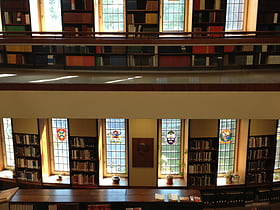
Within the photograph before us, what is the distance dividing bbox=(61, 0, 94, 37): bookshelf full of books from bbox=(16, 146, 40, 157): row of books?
9.14ft

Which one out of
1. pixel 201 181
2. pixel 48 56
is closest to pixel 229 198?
pixel 201 181

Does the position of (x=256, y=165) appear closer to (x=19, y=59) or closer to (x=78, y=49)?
(x=78, y=49)

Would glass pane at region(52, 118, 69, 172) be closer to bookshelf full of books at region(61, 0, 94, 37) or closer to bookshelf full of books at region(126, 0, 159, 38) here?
bookshelf full of books at region(61, 0, 94, 37)

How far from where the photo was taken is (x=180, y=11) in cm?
784

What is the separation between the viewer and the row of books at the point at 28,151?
7.50m

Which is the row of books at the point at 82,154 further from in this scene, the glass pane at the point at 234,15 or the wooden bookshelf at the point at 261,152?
the glass pane at the point at 234,15

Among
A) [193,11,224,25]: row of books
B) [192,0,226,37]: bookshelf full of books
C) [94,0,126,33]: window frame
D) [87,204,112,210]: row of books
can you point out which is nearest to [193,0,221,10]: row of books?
[192,0,226,37]: bookshelf full of books

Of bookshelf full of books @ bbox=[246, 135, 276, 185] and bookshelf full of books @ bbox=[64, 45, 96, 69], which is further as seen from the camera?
bookshelf full of books @ bbox=[246, 135, 276, 185]

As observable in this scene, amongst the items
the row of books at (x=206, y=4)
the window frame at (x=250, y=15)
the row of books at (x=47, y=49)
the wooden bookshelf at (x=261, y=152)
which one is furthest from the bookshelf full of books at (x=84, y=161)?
the window frame at (x=250, y=15)

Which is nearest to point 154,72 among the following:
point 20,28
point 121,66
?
point 121,66

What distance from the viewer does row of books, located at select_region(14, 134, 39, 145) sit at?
7443mm

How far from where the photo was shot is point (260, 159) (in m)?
7.30

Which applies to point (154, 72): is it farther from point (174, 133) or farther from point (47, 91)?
point (174, 133)

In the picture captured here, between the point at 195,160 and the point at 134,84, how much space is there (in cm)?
317
